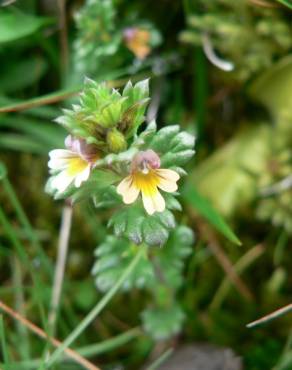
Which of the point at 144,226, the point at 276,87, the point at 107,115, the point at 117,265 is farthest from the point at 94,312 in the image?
the point at 276,87

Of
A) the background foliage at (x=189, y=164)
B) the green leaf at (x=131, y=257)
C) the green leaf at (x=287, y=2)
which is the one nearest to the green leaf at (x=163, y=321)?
the background foliage at (x=189, y=164)

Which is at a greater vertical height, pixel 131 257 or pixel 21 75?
pixel 21 75

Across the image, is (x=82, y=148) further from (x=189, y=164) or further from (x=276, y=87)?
(x=276, y=87)

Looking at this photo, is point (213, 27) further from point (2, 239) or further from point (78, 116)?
point (2, 239)

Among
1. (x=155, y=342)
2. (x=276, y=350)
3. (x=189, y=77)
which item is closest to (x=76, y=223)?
(x=155, y=342)

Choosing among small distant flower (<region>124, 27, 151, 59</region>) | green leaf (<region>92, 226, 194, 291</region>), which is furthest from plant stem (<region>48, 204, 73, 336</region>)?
small distant flower (<region>124, 27, 151, 59</region>)

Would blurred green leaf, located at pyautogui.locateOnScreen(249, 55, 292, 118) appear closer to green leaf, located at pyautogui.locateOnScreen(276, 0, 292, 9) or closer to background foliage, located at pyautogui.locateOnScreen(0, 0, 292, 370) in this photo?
background foliage, located at pyautogui.locateOnScreen(0, 0, 292, 370)
